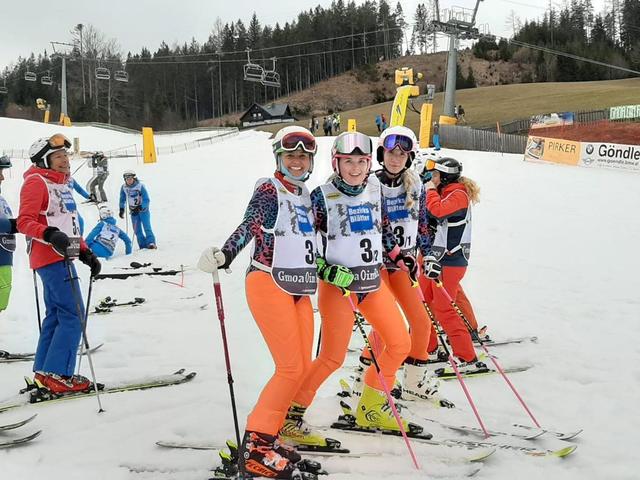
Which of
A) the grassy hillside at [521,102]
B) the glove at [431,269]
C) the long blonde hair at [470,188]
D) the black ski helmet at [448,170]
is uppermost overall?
the grassy hillside at [521,102]

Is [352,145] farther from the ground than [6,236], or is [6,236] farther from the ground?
[352,145]

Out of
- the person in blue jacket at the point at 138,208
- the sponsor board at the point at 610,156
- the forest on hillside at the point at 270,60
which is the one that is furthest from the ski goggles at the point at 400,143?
the forest on hillside at the point at 270,60

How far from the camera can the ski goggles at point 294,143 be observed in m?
3.41

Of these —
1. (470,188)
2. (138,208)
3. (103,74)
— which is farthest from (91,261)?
(103,74)

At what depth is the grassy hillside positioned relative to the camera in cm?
4247

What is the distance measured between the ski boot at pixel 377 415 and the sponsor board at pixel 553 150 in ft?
66.1

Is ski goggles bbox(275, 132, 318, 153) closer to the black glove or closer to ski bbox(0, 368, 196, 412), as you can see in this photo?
the black glove

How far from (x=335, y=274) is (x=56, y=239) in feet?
7.55

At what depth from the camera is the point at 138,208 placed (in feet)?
40.2

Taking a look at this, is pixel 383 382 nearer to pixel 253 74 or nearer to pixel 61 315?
pixel 61 315

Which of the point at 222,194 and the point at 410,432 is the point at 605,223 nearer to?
the point at 410,432

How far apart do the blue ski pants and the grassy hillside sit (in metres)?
40.4

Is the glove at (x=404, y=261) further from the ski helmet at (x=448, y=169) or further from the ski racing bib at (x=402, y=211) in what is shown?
the ski helmet at (x=448, y=169)

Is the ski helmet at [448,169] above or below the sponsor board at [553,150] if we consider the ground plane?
below
